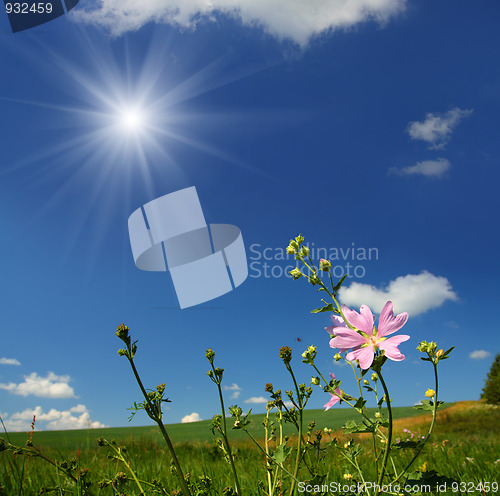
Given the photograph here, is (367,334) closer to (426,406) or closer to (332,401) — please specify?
(426,406)

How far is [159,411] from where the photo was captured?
192 centimetres

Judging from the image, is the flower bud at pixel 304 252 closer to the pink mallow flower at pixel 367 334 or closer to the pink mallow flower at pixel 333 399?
the pink mallow flower at pixel 367 334

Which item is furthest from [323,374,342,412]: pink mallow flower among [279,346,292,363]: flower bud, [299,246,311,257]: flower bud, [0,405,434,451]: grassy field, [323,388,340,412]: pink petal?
[0,405,434,451]: grassy field

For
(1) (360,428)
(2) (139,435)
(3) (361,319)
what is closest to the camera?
(3) (361,319)

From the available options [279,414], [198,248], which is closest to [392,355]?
[279,414]

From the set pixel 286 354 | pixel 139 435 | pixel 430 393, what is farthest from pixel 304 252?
pixel 139 435

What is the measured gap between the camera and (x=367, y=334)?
176cm

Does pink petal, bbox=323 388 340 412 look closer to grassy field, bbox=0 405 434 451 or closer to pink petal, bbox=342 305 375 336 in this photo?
pink petal, bbox=342 305 375 336

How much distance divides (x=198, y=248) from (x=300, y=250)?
12975 millimetres

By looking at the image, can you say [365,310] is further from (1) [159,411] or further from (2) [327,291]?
(1) [159,411]

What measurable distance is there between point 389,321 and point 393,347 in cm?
17

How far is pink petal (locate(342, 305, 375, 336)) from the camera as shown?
174cm

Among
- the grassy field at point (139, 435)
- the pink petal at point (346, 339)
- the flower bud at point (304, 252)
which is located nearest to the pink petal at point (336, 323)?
the pink petal at point (346, 339)

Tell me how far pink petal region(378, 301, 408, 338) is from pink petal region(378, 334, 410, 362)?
6 cm
